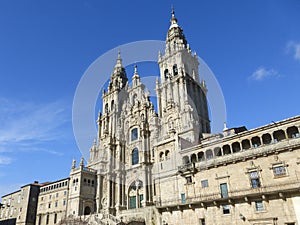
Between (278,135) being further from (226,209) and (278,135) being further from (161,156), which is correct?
(161,156)

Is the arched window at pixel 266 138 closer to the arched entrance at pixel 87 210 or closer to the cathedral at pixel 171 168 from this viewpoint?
the cathedral at pixel 171 168

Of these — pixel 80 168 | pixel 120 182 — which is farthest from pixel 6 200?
pixel 120 182

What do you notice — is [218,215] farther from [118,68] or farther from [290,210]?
[118,68]

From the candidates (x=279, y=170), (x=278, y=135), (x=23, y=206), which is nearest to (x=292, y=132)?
(x=278, y=135)

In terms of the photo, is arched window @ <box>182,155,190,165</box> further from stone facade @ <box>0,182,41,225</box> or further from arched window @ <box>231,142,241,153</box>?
stone facade @ <box>0,182,41,225</box>

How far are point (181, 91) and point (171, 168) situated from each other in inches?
688

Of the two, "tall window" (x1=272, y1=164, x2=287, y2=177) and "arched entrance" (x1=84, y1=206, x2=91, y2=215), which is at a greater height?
"tall window" (x1=272, y1=164, x2=287, y2=177)

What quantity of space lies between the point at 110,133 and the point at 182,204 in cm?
2779

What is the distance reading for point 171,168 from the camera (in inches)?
1325

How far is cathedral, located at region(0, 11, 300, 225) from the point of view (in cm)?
2530

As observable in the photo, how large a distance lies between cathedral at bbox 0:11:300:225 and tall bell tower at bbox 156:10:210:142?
210 mm

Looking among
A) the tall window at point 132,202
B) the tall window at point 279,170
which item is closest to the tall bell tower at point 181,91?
the tall window at point 132,202

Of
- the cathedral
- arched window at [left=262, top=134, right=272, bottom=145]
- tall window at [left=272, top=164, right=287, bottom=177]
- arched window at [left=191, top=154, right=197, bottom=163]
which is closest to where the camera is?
tall window at [left=272, top=164, right=287, bottom=177]

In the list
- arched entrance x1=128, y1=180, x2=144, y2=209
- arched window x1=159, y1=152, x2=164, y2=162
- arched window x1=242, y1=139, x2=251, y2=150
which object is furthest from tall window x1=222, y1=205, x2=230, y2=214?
arched entrance x1=128, y1=180, x2=144, y2=209
